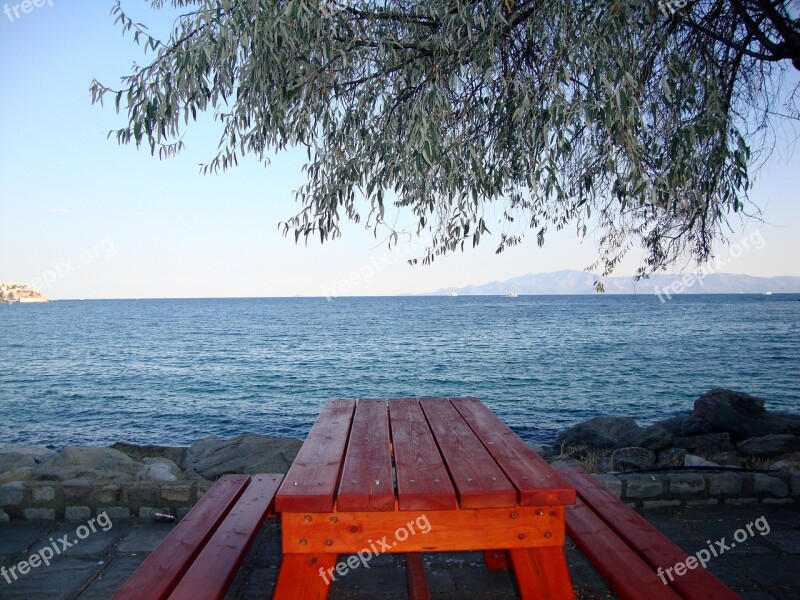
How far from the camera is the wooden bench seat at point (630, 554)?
242 centimetres

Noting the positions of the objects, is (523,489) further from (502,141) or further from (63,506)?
(63,506)

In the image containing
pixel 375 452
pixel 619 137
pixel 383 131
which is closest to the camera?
pixel 375 452

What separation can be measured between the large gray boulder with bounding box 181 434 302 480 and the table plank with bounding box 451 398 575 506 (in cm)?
578

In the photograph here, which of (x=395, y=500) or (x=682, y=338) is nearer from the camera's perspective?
(x=395, y=500)

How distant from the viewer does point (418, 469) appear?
8.53 ft

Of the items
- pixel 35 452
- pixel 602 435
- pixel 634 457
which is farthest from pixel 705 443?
pixel 35 452

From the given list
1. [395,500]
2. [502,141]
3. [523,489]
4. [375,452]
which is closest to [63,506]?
[375,452]

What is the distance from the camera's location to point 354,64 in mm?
5082

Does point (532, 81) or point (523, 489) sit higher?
point (532, 81)

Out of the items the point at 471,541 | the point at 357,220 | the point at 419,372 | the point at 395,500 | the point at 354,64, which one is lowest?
the point at 419,372

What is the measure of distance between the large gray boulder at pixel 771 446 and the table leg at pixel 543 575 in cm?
895

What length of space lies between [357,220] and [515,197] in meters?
2.27

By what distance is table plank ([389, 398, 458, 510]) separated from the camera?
2.26m

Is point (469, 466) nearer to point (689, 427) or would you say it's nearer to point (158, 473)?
point (158, 473)
